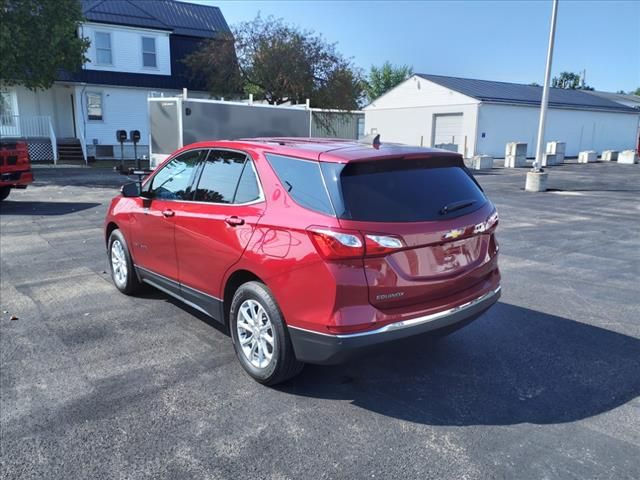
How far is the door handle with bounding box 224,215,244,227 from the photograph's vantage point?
3.92 meters

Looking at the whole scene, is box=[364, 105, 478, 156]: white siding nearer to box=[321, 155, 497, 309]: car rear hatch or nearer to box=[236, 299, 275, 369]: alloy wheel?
box=[321, 155, 497, 309]: car rear hatch

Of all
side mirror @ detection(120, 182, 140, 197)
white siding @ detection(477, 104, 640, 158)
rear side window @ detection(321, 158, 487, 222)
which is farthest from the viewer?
white siding @ detection(477, 104, 640, 158)

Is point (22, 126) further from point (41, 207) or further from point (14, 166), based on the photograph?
point (41, 207)

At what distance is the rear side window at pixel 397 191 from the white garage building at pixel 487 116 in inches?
1104

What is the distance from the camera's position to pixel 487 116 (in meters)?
33.5

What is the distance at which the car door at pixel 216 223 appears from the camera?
393cm

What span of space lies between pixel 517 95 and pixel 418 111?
6947mm

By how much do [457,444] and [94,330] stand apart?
3.45m

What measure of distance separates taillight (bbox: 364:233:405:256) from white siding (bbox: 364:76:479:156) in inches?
1252

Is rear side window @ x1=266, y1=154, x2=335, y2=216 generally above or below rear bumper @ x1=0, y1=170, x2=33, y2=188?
above

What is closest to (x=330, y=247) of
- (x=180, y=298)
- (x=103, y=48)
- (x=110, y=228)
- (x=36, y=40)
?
(x=180, y=298)

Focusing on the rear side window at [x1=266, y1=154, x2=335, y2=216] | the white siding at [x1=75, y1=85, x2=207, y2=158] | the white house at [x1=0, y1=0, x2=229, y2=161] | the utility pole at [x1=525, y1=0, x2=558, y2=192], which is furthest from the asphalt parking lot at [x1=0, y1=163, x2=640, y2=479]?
the white siding at [x1=75, y1=85, x2=207, y2=158]

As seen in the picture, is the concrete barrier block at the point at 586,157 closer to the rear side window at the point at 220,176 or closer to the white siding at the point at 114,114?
the white siding at the point at 114,114

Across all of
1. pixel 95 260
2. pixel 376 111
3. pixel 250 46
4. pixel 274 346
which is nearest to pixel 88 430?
pixel 274 346
